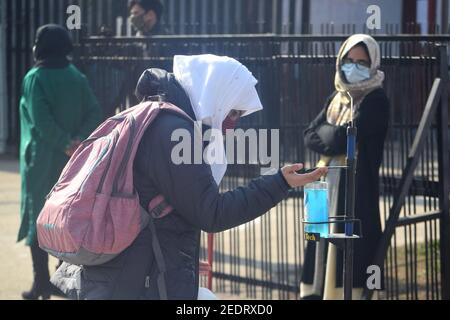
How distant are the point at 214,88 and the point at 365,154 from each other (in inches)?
105

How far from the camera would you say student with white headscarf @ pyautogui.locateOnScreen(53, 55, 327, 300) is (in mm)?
3533

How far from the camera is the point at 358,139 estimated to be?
6121 mm

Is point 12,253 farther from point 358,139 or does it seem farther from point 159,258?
point 159,258

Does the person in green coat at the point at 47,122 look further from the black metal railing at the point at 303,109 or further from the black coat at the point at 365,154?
the black coat at the point at 365,154

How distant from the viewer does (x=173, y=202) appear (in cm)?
356

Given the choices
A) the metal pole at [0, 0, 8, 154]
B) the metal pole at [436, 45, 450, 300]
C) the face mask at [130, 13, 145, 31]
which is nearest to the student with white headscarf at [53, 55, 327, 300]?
the metal pole at [436, 45, 450, 300]

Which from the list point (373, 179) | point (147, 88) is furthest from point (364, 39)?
point (147, 88)

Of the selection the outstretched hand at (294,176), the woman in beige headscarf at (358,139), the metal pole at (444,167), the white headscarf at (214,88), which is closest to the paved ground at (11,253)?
the woman in beige headscarf at (358,139)

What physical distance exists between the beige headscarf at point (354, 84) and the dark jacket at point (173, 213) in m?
2.60

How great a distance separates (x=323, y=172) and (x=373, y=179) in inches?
101

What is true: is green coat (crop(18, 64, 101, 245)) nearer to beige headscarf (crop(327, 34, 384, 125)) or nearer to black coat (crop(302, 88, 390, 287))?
black coat (crop(302, 88, 390, 287))

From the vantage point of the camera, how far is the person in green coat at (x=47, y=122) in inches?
272
